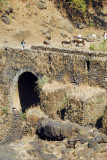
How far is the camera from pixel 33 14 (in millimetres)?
30344

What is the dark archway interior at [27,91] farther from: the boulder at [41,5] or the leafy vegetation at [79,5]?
the boulder at [41,5]

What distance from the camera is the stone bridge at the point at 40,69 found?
50.3 feet

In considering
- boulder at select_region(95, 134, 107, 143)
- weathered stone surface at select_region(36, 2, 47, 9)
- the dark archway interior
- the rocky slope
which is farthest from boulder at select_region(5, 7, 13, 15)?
boulder at select_region(95, 134, 107, 143)

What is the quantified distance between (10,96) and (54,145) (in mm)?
6819

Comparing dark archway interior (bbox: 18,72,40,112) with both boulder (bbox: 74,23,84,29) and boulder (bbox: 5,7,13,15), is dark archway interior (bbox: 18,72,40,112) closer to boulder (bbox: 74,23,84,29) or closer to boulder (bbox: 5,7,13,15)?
boulder (bbox: 5,7,13,15)

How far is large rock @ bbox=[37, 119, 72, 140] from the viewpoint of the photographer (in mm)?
14289

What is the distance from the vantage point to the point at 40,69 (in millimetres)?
17719

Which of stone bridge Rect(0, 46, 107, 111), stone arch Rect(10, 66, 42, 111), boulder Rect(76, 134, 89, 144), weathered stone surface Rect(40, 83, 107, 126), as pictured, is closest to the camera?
boulder Rect(76, 134, 89, 144)

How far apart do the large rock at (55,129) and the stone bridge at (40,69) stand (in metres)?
2.31

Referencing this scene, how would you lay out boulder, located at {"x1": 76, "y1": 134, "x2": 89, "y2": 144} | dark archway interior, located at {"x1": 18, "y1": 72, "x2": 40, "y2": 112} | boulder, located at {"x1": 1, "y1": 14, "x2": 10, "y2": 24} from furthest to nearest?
boulder, located at {"x1": 1, "y1": 14, "x2": 10, "y2": 24}, dark archway interior, located at {"x1": 18, "y1": 72, "x2": 40, "y2": 112}, boulder, located at {"x1": 76, "y1": 134, "x2": 89, "y2": 144}

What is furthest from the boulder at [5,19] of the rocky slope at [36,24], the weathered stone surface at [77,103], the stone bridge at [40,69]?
the weathered stone surface at [77,103]

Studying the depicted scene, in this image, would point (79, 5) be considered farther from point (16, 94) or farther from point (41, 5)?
point (16, 94)

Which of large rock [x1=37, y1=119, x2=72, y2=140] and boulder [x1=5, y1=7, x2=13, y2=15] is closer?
large rock [x1=37, y1=119, x2=72, y2=140]

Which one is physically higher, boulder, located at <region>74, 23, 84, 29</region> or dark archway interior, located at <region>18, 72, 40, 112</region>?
boulder, located at <region>74, 23, 84, 29</region>
